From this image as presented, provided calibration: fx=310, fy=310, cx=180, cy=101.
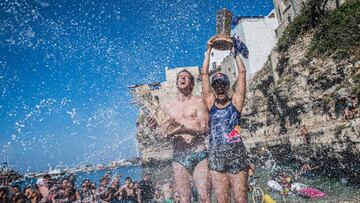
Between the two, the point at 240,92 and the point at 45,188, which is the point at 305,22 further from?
the point at 240,92

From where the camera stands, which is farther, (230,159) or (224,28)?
(224,28)

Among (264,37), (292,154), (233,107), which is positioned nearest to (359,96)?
(292,154)

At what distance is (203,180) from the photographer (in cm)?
480

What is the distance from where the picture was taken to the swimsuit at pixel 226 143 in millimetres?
4543

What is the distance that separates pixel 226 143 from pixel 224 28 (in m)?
1.89

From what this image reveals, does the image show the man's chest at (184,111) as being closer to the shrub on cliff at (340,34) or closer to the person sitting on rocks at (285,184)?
the person sitting on rocks at (285,184)

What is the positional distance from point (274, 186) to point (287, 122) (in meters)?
14.4

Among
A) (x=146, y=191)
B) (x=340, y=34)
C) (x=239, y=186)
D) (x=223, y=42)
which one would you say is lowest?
(x=146, y=191)

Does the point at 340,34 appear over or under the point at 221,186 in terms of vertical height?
over

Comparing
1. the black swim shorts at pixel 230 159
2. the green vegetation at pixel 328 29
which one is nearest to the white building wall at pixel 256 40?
the green vegetation at pixel 328 29

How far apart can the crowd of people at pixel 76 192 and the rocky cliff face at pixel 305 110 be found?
11.3 meters

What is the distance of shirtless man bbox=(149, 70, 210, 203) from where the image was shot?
484 centimetres

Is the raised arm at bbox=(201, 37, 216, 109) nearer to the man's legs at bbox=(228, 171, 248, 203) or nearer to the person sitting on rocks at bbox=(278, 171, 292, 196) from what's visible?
the man's legs at bbox=(228, 171, 248, 203)

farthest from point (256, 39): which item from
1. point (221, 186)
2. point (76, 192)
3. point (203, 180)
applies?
point (221, 186)
